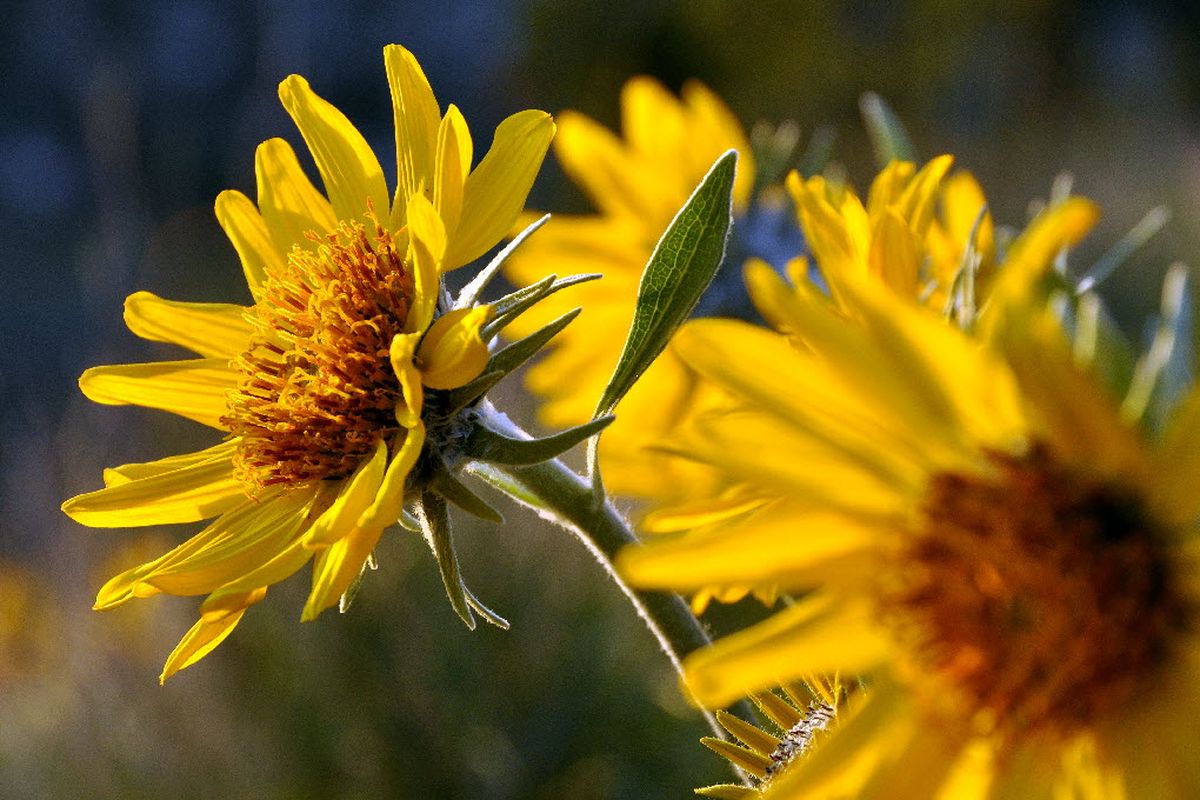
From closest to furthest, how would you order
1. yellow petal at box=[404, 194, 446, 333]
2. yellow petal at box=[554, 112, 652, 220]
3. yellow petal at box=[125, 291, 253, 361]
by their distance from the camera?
yellow petal at box=[404, 194, 446, 333], yellow petal at box=[125, 291, 253, 361], yellow petal at box=[554, 112, 652, 220]

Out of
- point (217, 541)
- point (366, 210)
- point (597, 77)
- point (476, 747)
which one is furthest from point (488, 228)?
point (597, 77)

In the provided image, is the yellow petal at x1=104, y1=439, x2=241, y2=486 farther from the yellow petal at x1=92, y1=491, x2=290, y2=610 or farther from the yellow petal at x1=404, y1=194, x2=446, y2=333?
the yellow petal at x1=404, y1=194, x2=446, y2=333

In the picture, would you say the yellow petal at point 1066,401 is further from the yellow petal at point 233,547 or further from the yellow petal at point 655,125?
the yellow petal at point 655,125

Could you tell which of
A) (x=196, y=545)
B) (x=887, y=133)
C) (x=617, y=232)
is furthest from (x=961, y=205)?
(x=617, y=232)

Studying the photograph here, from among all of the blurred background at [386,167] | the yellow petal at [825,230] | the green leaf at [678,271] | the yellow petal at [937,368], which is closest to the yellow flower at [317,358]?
the green leaf at [678,271]

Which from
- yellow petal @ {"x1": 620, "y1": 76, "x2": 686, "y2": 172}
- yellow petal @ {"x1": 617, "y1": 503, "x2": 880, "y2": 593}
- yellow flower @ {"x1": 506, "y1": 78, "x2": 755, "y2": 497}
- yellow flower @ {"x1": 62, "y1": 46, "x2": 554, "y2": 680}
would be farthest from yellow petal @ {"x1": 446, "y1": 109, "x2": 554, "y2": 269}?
yellow petal @ {"x1": 620, "y1": 76, "x2": 686, "y2": 172}

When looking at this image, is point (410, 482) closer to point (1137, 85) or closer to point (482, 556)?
point (482, 556)
